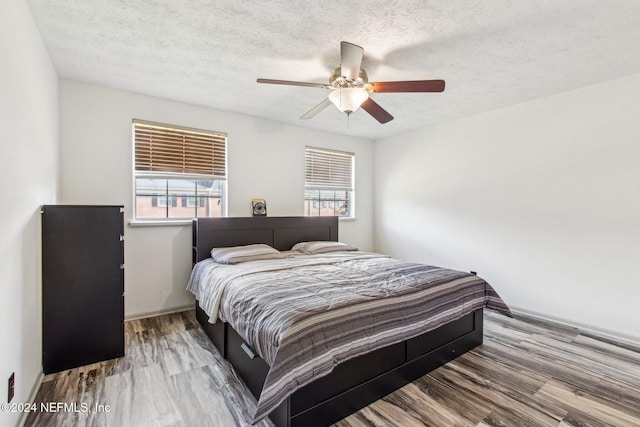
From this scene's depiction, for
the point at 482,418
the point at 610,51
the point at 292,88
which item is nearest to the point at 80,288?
the point at 292,88

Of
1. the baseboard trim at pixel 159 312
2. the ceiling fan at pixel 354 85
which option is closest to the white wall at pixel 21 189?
the baseboard trim at pixel 159 312

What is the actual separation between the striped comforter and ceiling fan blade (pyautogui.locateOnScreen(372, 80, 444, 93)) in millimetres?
1561

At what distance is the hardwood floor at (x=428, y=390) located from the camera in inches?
70.9

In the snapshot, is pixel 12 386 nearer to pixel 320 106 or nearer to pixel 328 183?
pixel 320 106

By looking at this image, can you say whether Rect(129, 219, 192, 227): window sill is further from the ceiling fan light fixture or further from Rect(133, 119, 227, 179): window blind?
the ceiling fan light fixture

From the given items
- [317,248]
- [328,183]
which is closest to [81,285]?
[317,248]

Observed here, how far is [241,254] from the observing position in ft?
10.5

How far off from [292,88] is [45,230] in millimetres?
2508

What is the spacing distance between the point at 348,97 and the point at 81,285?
2.67m

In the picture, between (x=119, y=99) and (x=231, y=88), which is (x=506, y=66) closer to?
(x=231, y=88)

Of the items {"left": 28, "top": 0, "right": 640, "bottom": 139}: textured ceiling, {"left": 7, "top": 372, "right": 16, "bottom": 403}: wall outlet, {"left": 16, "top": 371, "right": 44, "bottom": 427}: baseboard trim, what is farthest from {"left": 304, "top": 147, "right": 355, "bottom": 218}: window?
{"left": 7, "top": 372, "right": 16, "bottom": 403}: wall outlet

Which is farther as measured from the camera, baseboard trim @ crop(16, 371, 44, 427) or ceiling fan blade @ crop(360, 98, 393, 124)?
ceiling fan blade @ crop(360, 98, 393, 124)

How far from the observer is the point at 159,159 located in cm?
348

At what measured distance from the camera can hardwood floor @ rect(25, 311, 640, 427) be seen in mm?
1802
